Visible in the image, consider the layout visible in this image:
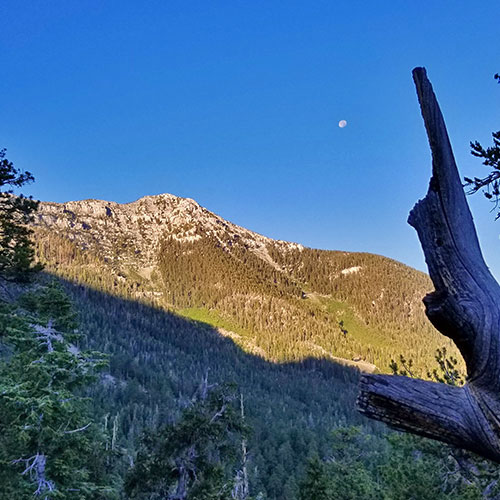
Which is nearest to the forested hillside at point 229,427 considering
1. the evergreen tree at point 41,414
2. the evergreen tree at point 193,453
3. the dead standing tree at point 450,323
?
the evergreen tree at point 193,453

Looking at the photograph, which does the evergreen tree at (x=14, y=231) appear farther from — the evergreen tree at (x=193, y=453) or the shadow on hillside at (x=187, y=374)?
the shadow on hillside at (x=187, y=374)

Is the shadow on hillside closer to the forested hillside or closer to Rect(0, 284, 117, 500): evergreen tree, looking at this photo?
the forested hillside

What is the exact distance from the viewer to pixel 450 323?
162 centimetres

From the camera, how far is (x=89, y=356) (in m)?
11.2

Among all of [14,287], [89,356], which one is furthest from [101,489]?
[14,287]

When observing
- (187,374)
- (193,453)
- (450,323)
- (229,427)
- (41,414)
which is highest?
(450,323)

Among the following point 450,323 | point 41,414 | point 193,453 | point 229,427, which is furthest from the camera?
point 229,427

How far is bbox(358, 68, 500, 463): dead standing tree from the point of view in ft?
4.89

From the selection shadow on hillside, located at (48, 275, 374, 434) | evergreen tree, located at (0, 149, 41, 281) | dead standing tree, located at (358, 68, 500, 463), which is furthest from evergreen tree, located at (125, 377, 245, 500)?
shadow on hillside, located at (48, 275, 374, 434)

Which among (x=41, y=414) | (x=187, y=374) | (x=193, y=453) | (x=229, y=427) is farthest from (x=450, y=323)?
(x=187, y=374)

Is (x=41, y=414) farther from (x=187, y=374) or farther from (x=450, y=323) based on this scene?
(x=187, y=374)

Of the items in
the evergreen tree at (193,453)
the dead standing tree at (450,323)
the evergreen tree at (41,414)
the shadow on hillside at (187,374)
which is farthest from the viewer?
the shadow on hillside at (187,374)

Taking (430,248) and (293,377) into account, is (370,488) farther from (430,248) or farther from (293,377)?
(293,377)

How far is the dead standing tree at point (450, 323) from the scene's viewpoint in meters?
1.49
